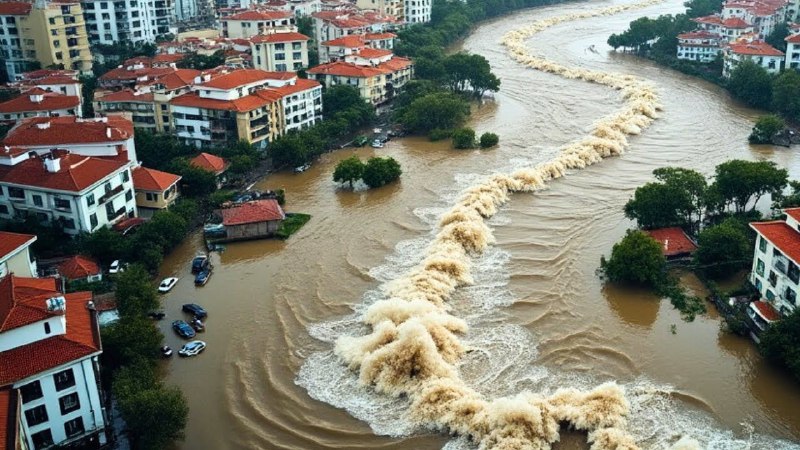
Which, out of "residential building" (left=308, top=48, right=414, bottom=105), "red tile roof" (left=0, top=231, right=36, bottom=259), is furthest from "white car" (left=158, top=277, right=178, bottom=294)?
"residential building" (left=308, top=48, right=414, bottom=105)

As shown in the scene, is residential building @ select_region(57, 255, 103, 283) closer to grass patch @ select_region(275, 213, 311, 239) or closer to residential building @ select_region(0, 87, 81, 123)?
grass patch @ select_region(275, 213, 311, 239)

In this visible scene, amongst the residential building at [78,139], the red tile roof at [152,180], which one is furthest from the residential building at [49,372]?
the residential building at [78,139]

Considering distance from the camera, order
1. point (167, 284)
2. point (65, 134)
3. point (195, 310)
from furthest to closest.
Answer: point (65, 134) → point (167, 284) → point (195, 310)

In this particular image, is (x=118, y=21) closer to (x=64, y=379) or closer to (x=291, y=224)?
(x=291, y=224)

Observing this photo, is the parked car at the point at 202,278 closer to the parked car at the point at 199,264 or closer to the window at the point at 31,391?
the parked car at the point at 199,264

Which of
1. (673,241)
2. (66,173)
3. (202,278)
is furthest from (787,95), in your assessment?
(66,173)

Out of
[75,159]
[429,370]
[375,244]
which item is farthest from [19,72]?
[429,370]
